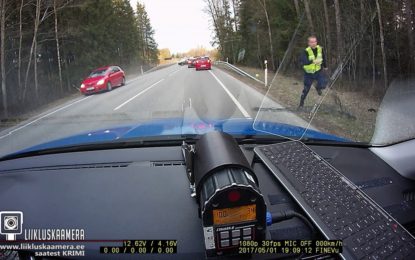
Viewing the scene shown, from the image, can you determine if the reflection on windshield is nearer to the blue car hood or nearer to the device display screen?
the blue car hood

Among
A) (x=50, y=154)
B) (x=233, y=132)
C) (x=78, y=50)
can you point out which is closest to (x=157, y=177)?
(x=233, y=132)

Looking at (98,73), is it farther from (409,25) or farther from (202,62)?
(409,25)

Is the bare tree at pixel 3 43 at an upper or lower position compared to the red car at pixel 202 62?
upper

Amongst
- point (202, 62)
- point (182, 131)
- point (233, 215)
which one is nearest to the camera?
point (233, 215)

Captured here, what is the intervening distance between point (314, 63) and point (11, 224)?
205 cm

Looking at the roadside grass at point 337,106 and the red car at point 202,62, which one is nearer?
the roadside grass at point 337,106

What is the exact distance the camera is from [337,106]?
240cm

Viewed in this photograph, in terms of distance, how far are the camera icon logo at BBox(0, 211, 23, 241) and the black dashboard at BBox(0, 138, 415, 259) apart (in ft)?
0.10

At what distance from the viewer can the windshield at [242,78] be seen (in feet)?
6.62

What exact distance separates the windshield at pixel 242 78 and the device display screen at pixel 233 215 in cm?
117

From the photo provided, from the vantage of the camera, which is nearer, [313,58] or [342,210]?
[342,210]

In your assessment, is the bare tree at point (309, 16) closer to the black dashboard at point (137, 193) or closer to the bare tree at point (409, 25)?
the bare tree at point (409, 25)

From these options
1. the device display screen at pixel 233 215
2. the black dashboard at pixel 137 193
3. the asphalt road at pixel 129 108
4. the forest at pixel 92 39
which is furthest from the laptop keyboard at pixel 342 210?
the forest at pixel 92 39

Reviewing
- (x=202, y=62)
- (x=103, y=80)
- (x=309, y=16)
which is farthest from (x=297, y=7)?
(x=202, y=62)
